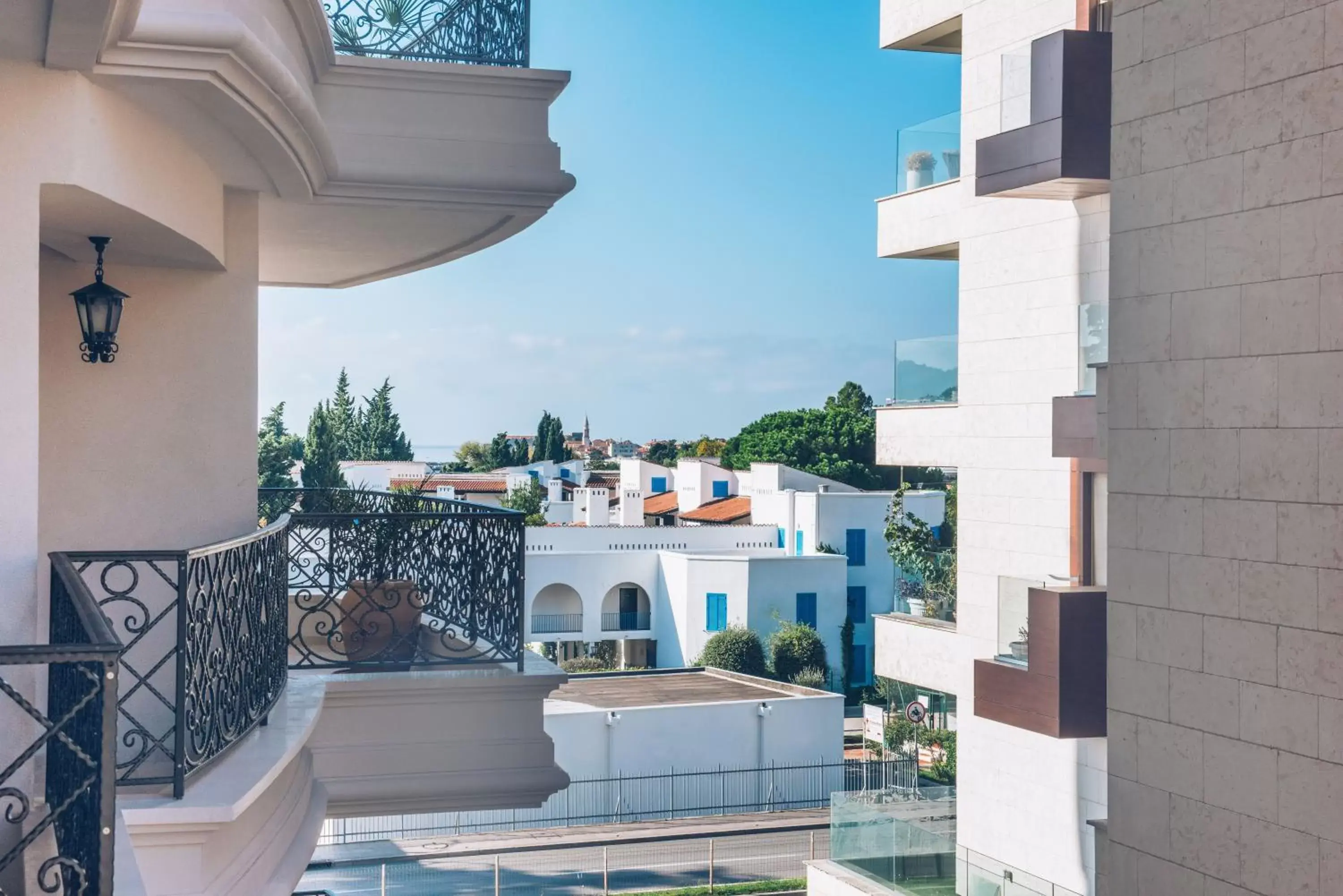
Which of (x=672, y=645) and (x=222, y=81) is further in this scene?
(x=672, y=645)

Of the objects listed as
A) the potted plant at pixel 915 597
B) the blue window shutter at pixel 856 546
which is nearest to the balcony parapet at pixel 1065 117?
the potted plant at pixel 915 597

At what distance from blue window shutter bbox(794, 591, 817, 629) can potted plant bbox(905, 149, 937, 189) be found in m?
23.8

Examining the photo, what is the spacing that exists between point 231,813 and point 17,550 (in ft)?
3.55

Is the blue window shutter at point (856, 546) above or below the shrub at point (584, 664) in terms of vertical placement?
above

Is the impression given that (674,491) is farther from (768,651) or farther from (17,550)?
(17,550)

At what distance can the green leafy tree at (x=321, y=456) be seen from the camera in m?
30.9

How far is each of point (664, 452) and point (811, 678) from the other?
59.6 metres

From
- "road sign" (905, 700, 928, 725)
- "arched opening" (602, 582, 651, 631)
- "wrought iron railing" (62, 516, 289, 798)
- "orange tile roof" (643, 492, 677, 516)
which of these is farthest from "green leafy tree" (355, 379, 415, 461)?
"wrought iron railing" (62, 516, 289, 798)

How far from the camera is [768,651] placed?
34.5 metres

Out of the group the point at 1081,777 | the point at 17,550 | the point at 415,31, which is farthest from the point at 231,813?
the point at 1081,777

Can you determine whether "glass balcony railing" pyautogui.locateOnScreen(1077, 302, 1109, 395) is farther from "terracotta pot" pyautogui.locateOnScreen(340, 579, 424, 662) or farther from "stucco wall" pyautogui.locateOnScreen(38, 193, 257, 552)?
"stucco wall" pyautogui.locateOnScreen(38, 193, 257, 552)

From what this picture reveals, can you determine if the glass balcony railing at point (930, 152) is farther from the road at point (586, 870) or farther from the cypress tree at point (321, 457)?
the cypress tree at point (321, 457)

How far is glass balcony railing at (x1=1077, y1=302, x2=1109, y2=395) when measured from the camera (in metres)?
8.84

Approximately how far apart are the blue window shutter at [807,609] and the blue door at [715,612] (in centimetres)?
206
